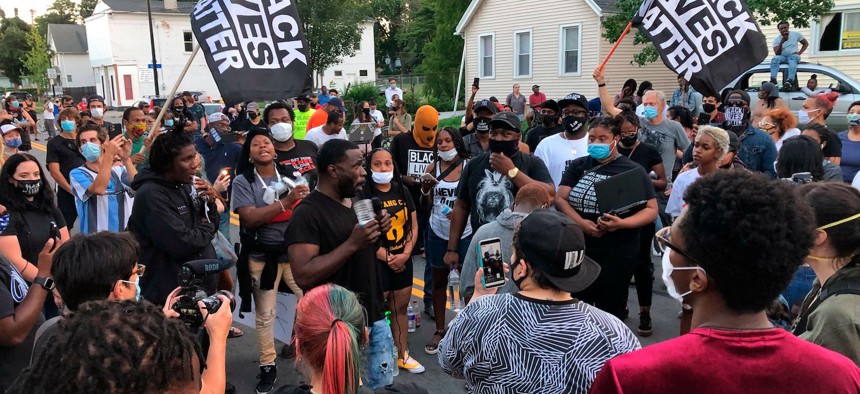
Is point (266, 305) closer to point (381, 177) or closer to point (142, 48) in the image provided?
point (381, 177)

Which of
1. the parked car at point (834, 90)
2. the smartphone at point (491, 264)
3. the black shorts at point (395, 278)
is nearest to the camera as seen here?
the smartphone at point (491, 264)

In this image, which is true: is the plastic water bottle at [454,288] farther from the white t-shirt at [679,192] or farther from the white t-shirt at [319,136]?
the white t-shirt at [319,136]

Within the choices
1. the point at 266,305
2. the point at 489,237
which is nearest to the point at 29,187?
the point at 266,305

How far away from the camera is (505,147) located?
4840 millimetres

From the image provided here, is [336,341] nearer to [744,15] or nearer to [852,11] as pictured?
[744,15]

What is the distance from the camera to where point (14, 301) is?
303 cm

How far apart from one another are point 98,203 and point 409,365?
3.29m

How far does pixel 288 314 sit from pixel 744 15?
5337 mm

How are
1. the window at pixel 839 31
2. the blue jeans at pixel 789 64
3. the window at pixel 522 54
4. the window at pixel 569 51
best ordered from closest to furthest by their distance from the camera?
the blue jeans at pixel 789 64 < the window at pixel 839 31 < the window at pixel 569 51 < the window at pixel 522 54

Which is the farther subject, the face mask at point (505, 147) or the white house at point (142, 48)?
the white house at point (142, 48)

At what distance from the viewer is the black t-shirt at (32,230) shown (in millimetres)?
3984

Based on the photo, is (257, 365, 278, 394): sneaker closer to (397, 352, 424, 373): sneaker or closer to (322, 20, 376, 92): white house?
(397, 352, 424, 373): sneaker

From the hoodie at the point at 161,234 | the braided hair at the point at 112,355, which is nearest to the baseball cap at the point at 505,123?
the hoodie at the point at 161,234

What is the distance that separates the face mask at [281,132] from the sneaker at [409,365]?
7.14ft
